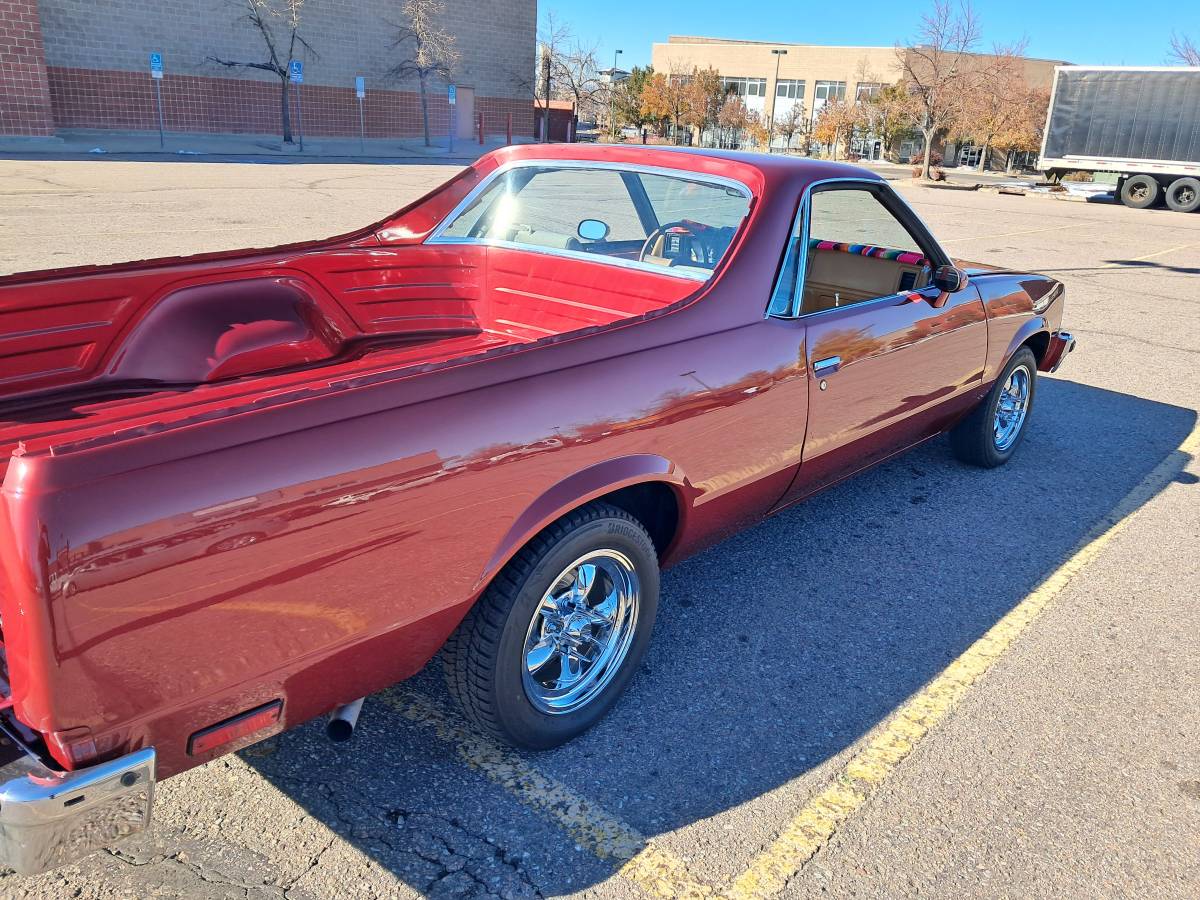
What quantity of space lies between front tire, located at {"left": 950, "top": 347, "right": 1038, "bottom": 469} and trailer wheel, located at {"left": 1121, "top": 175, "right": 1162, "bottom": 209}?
25124 mm

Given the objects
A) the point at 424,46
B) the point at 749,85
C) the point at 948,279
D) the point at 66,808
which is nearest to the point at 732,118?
the point at 749,85

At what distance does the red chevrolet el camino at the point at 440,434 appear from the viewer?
1.67 metres

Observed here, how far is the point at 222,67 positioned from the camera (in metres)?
32.7

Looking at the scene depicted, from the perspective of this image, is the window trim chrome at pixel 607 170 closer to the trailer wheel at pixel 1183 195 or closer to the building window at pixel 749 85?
the trailer wheel at pixel 1183 195

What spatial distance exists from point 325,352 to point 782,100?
7225cm

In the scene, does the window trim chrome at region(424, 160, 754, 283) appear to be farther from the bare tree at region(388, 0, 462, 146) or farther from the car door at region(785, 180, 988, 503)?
the bare tree at region(388, 0, 462, 146)

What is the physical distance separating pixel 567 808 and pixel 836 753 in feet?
2.75

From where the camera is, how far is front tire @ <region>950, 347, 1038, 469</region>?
15.4 ft

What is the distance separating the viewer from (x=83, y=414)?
3.16 meters

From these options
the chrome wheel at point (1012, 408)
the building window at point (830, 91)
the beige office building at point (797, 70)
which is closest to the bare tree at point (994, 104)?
the beige office building at point (797, 70)

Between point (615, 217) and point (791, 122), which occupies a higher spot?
point (791, 122)

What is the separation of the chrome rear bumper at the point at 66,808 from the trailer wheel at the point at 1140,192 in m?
29.8

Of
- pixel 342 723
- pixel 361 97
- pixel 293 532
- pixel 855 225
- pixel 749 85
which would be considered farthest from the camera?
pixel 749 85

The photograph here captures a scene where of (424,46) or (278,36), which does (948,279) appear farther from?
(424,46)
